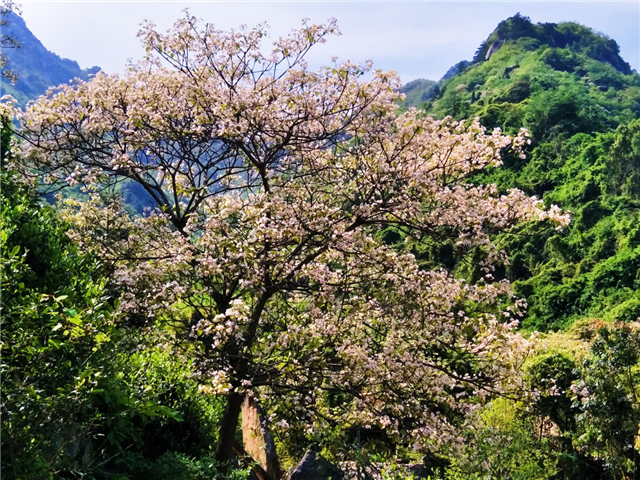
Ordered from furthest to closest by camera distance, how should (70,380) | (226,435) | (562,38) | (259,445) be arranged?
1. (562,38)
2. (259,445)
3. (226,435)
4. (70,380)

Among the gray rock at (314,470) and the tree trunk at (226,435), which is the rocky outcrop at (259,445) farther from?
the gray rock at (314,470)

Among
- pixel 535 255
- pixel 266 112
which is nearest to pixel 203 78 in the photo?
pixel 266 112

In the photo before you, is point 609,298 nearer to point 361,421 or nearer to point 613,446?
point 613,446

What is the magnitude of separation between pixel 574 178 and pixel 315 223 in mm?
53309

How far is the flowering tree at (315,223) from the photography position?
19.7 feet

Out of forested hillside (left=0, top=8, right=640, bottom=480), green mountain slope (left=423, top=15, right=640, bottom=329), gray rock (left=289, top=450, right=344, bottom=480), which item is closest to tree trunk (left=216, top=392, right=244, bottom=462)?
forested hillside (left=0, top=8, right=640, bottom=480)

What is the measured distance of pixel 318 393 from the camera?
6.64m

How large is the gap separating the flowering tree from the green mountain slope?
16.9 m

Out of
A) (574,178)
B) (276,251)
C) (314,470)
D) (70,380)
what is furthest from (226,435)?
(574,178)

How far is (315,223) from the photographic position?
5875 mm

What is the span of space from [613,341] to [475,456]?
4.87 metres

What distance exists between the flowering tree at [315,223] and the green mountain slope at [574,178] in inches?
666

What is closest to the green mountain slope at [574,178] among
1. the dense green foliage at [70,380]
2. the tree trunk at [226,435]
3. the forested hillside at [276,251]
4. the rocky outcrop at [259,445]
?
the rocky outcrop at [259,445]

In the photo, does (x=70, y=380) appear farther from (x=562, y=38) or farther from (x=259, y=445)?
(x=562, y=38)
